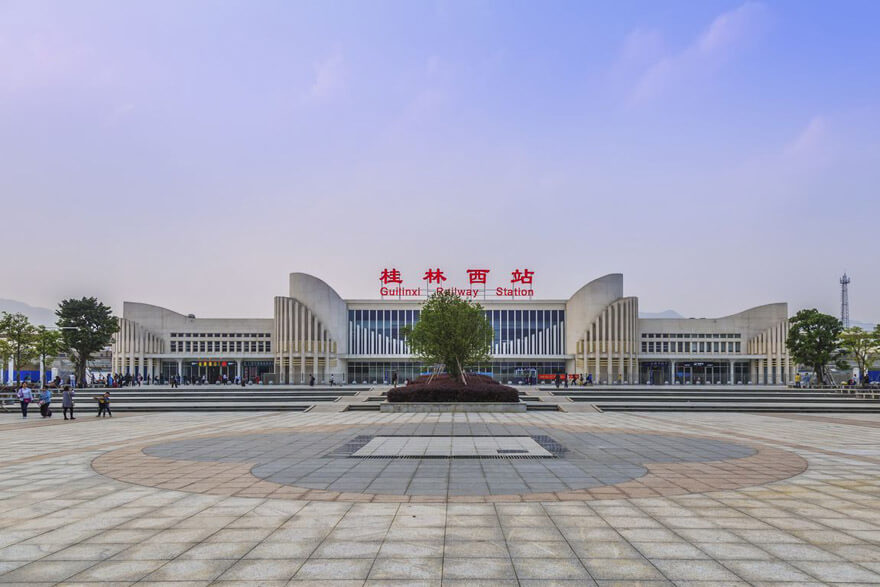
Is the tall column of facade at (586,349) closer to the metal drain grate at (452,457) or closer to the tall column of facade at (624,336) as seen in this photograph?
the tall column of facade at (624,336)

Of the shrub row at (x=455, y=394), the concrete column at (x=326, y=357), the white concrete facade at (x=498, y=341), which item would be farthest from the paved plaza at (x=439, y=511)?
the white concrete facade at (x=498, y=341)

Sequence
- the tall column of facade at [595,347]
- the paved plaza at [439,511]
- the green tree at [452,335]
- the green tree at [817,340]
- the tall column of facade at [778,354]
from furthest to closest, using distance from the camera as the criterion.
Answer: the tall column of facade at [778,354] < the tall column of facade at [595,347] < the green tree at [817,340] < the green tree at [452,335] < the paved plaza at [439,511]

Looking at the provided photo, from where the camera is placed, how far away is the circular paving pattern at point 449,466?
391 inches

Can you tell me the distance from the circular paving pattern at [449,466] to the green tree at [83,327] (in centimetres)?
4407

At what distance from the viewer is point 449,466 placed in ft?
40.1

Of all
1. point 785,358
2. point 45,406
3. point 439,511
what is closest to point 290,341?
point 45,406

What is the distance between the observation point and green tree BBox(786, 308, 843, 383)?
48.5 meters

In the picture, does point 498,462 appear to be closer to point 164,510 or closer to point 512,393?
point 164,510

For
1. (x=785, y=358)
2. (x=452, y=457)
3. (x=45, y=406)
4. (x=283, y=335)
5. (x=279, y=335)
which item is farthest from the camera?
(x=785, y=358)

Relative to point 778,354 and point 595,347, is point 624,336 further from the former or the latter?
point 778,354

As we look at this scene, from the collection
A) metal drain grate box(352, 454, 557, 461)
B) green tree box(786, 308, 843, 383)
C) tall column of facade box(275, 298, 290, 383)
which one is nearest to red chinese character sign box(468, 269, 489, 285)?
tall column of facade box(275, 298, 290, 383)

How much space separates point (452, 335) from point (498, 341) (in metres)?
29.2

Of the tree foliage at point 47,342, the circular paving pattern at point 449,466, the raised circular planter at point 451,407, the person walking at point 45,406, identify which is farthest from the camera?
the tree foliage at point 47,342

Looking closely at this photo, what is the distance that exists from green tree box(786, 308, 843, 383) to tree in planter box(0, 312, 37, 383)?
64.2m
